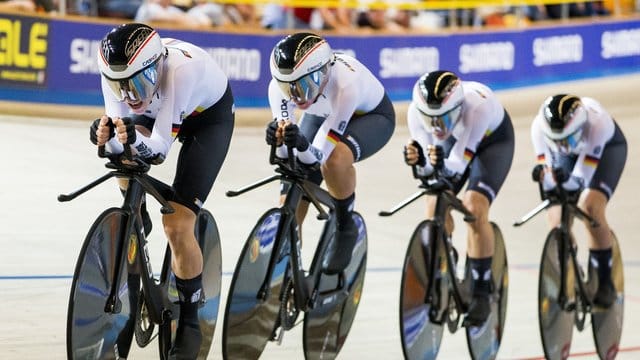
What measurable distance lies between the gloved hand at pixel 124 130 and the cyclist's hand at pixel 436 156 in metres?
1.79

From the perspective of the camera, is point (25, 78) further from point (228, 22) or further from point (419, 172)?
point (419, 172)

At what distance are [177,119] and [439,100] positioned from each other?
1.54 m

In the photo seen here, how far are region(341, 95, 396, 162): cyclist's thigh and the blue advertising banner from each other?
19.2 ft

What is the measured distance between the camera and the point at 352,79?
17.1 feet

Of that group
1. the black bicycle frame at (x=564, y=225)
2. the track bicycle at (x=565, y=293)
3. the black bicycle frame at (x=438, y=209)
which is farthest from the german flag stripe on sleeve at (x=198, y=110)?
the black bicycle frame at (x=564, y=225)

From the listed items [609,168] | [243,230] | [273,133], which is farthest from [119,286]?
[243,230]

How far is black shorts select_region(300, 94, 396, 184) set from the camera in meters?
5.30

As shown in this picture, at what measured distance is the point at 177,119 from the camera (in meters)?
4.42

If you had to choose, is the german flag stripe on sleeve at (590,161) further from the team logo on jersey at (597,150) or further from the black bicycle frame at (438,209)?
the black bicycle frame at (438,209)

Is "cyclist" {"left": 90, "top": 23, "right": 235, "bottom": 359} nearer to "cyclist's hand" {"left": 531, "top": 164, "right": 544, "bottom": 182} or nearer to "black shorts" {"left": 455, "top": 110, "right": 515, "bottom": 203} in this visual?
"black shorts" {"left": 455, "top": 110, "right": 515, "bottom": 203}

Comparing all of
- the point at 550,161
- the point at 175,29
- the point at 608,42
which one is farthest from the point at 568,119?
the point at 608,42

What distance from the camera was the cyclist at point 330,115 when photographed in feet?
16.2

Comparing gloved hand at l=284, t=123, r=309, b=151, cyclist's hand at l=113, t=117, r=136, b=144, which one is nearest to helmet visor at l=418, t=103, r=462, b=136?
gloved hand at l=284, t=123, r=309, b=151

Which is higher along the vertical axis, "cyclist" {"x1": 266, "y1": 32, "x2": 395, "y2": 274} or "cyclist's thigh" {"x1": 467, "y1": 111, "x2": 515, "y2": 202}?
"cyclist" {"x1": 266, "y1": 32, "x2": 395, "y2": 274}
